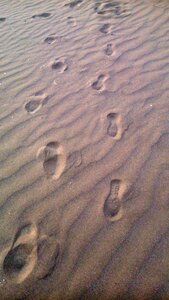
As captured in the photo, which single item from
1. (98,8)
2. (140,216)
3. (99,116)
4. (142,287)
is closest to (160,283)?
(142,287)

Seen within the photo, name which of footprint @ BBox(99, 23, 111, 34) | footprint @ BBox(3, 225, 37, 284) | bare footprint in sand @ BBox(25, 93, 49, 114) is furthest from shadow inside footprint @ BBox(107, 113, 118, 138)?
footprint @ BBox(99, 23, 111, 34)

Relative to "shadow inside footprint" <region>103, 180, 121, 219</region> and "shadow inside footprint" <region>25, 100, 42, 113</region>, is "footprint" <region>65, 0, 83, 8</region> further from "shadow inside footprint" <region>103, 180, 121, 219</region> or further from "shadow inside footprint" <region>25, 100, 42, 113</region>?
"shadow inside footprint" <region>103, 180, 121, 219</region>

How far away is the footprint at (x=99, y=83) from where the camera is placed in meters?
3.42

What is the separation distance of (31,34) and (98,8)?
151 cm

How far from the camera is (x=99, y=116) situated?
9.98 feet

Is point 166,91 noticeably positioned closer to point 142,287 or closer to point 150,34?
point 150,34

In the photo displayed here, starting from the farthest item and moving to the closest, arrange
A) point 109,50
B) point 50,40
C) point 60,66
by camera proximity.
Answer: point 50,40, point 109,50, point 60,66

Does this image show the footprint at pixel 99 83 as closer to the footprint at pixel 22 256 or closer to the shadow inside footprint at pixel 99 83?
the shadow inside footprint at pixel 99 83

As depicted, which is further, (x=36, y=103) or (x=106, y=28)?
(x=106, y=28)

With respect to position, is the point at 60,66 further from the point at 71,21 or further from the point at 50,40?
the point at 71,21

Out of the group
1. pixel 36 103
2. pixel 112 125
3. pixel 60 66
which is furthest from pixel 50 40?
pixel 112 125

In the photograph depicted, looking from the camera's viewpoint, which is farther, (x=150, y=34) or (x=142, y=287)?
(x=150, y=34)

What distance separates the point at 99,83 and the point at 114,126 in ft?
2.73

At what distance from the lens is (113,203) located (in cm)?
229
